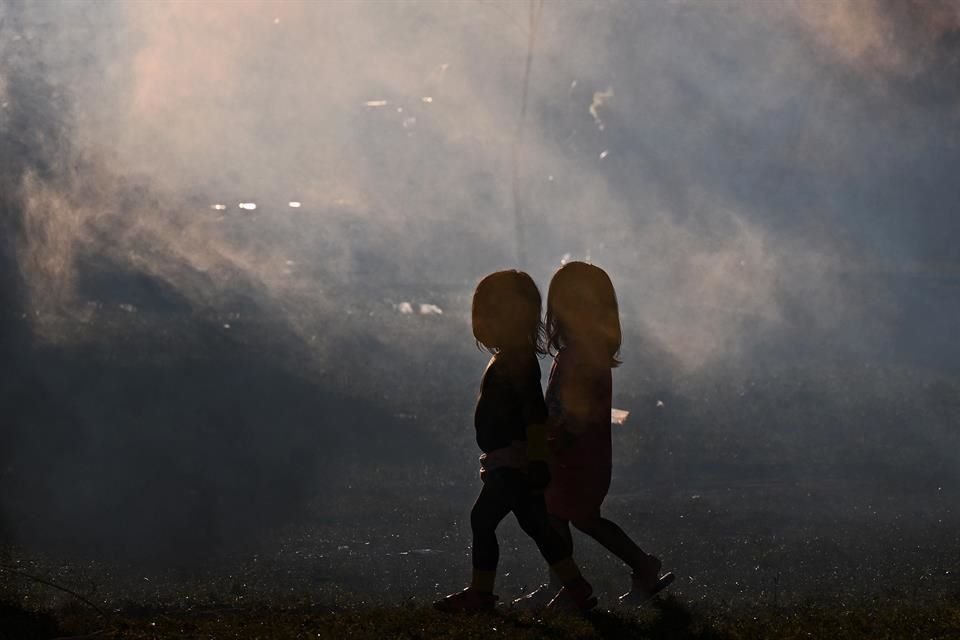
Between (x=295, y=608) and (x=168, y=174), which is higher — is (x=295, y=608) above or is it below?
below

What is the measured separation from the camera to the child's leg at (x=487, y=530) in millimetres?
6156

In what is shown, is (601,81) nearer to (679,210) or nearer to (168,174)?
(679,210)

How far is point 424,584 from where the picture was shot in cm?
805

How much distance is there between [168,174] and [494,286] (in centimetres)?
2387

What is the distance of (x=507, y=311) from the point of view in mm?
6078

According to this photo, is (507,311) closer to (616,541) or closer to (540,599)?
(616,541)

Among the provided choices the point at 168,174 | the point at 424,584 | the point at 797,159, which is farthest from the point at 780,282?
the point at 424,584

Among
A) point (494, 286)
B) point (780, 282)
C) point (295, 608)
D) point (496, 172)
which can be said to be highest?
point (496, 172)

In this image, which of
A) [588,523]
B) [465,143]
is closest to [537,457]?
[588,523]

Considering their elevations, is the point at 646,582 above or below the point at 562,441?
below

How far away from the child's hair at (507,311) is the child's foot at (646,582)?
1.20 m

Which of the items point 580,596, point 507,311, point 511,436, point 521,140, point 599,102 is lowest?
point 580,596

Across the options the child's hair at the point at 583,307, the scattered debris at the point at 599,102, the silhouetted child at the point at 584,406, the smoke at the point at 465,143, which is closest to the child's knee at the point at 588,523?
the silhouetted child at the point at 584,406

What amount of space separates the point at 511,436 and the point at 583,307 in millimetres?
659
